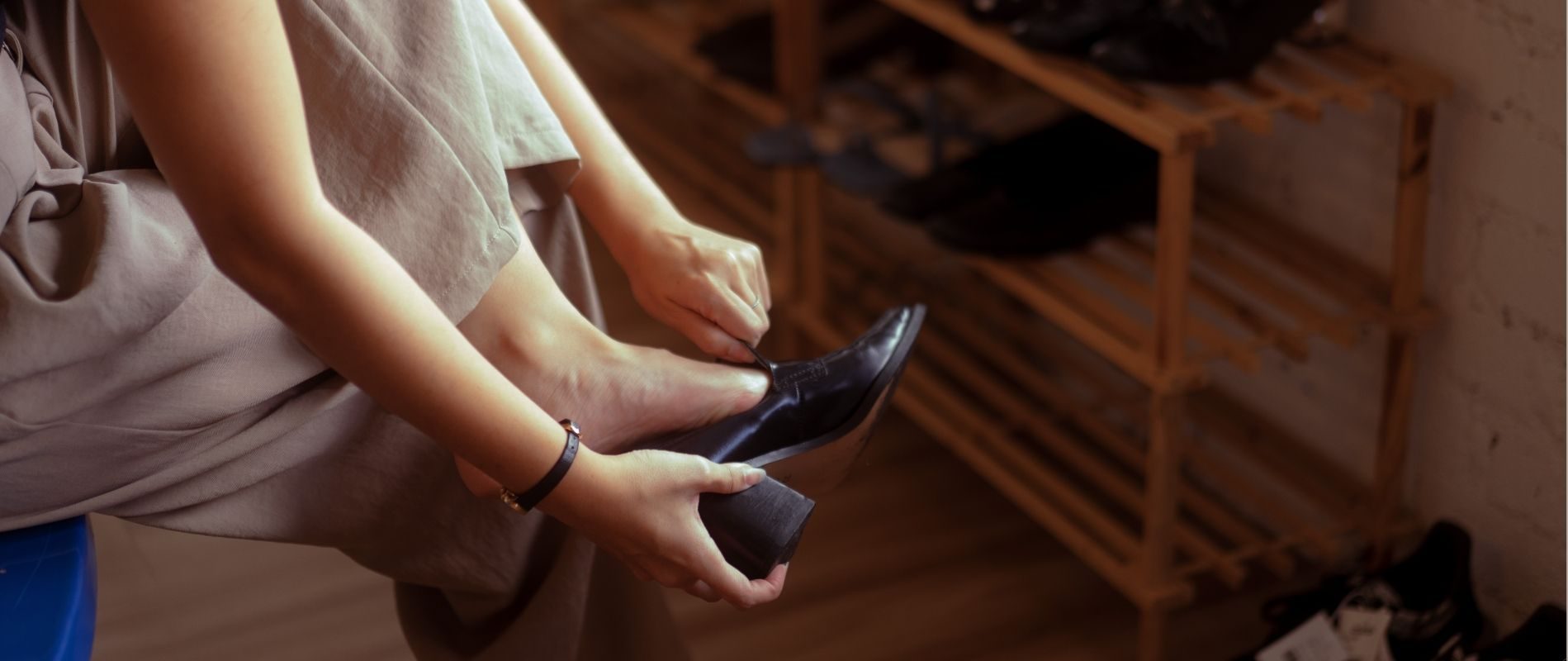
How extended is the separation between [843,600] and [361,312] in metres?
1.06

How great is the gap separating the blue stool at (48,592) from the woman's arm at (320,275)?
0.53ft

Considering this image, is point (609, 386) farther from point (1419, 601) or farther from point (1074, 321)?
point (1419, 601)

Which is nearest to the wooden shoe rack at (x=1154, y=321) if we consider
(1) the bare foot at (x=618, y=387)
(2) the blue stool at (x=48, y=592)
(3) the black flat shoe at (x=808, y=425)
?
(3) the black flat shoe at (x=808, y=425)

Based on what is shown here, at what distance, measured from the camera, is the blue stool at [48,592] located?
67cm

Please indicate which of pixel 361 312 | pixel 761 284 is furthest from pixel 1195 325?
pixel 361 312

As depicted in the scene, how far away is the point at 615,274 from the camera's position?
2.51m

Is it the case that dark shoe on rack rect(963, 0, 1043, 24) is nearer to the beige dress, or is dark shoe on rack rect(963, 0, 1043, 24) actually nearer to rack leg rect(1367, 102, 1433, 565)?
rack leg rect(1367, 102, 1433, 565)

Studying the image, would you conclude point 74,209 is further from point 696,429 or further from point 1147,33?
point 1147,33

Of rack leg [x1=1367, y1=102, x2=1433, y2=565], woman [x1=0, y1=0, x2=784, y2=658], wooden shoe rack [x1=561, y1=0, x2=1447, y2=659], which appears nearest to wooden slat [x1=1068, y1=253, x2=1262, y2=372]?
wooden shoe rack [x1=561, y1=0, x2=1447, y2=659]

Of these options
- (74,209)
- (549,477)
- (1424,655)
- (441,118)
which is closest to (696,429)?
(549,477)

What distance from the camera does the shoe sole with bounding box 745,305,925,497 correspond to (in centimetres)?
98

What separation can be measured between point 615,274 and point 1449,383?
139cm

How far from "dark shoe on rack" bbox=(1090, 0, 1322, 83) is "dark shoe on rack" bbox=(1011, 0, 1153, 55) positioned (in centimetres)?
4

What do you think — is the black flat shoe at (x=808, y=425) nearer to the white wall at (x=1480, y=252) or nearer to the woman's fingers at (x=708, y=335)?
the woman's fingers at (x=708, y=335)
